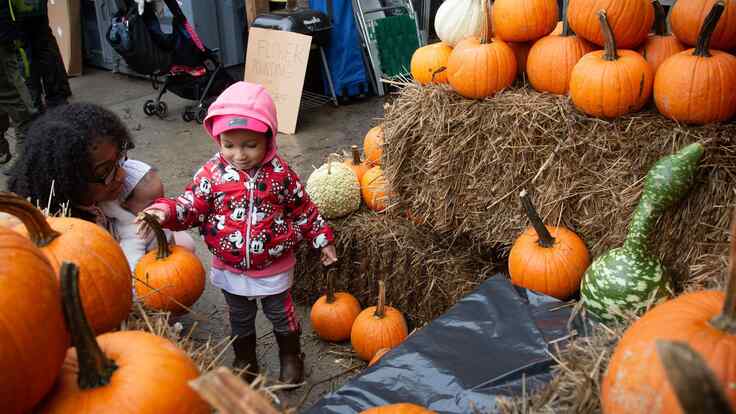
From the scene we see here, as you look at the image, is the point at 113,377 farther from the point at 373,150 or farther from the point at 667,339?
the point at 373,150

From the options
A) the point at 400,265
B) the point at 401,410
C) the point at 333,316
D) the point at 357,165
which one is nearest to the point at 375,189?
the point at 357,165

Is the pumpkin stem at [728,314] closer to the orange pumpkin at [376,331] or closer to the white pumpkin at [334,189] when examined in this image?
the orange pumpkin at [376,331]

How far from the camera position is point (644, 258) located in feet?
7.54

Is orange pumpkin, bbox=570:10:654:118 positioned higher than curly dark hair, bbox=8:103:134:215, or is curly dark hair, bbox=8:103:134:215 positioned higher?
orange pumpkin, bbox=570:10:654:118

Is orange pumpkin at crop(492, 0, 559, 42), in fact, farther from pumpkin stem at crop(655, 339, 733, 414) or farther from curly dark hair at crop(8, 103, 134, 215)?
pumpkin stem at crop(655, 339, 733, 414)

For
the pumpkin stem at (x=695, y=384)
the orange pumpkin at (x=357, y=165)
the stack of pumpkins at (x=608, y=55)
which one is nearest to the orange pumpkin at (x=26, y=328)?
the pumpkin stem at (x=695, y=384)

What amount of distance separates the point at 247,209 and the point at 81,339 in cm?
177

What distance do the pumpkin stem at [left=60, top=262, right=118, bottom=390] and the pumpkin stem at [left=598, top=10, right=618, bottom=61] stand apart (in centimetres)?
233

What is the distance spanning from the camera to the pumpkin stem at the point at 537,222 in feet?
8.29

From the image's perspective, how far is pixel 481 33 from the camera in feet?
10.2

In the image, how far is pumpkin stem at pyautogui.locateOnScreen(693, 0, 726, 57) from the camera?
224cm

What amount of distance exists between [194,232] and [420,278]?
2.11m

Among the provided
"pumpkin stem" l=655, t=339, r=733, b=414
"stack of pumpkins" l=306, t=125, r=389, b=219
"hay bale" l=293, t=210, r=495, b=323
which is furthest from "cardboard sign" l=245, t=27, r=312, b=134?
"pumpkin stem" l=655, t=339, r=733, b=414

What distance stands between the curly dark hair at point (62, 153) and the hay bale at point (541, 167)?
1.62 metres
